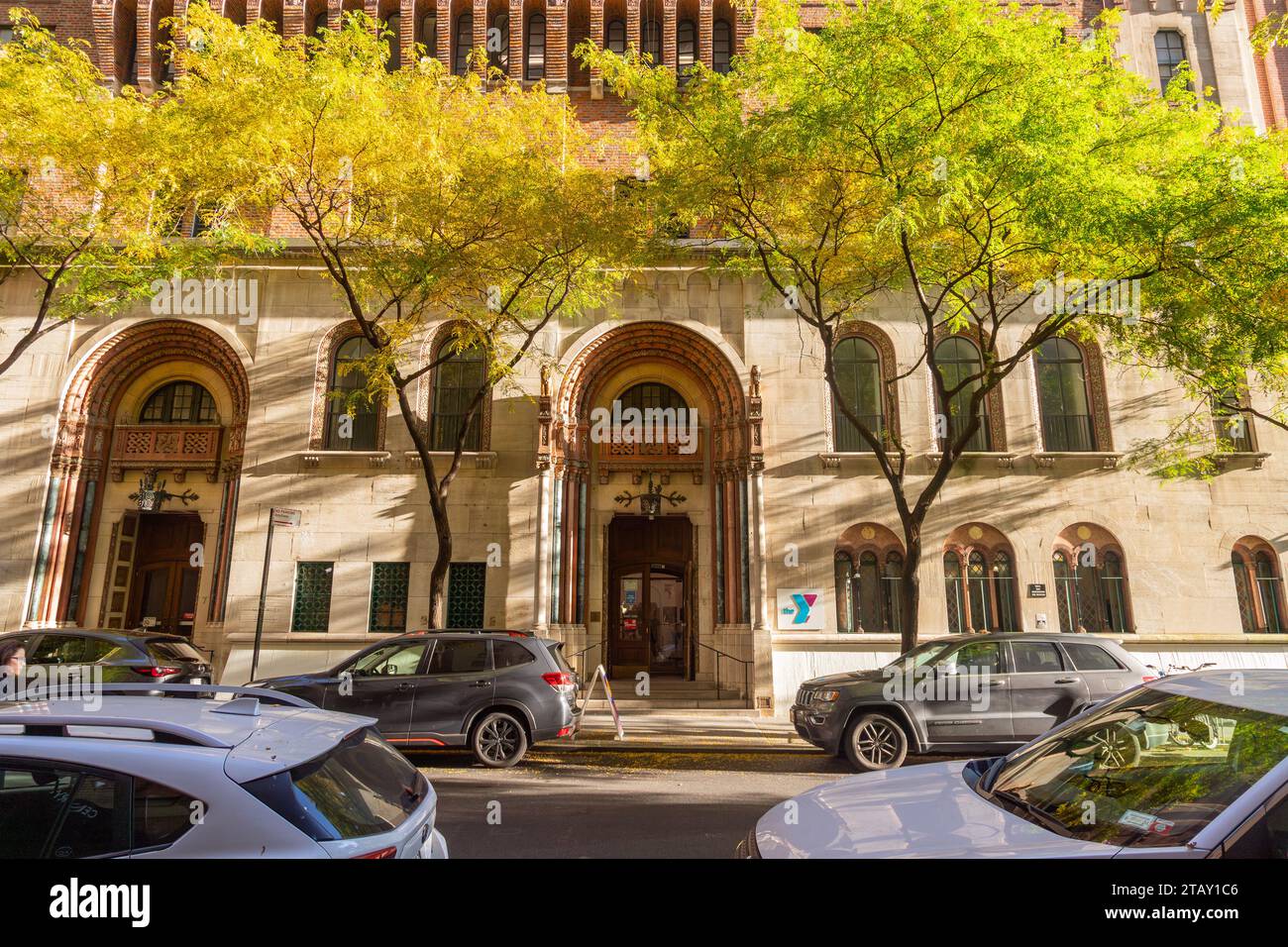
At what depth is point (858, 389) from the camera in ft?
55.8

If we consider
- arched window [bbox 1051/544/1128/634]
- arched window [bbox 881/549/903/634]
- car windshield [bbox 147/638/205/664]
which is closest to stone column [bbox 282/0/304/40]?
car windshield [bbox 147/638/205/664]

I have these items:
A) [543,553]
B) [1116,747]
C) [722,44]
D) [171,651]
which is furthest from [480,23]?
[1116,747]

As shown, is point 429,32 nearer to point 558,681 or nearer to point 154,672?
point 154,672

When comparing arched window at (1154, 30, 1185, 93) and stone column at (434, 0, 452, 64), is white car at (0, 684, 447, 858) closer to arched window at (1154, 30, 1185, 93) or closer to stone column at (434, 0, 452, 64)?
stone column at (434, 0, 452, 64)

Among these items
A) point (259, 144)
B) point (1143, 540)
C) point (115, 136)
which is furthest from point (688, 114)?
point (1143, 540)

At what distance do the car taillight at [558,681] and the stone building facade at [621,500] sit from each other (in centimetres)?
588

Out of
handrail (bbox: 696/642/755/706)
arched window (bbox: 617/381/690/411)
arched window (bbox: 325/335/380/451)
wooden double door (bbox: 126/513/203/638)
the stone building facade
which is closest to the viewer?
handrail (bbox: 696/642/755/706)

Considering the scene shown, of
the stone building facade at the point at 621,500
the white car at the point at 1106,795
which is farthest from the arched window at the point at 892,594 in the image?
the white car at the point at 1106,795

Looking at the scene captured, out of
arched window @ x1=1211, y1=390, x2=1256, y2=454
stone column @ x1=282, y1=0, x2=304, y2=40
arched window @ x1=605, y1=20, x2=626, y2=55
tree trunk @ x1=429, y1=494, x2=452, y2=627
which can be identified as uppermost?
arched window @ x1=605, y1=20, x2=626, y2=55

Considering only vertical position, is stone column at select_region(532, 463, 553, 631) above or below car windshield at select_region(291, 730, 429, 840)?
above

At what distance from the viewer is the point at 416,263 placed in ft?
38.3

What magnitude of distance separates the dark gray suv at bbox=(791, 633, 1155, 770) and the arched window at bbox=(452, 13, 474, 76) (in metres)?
18.8

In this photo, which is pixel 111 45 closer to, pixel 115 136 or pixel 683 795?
pixel 115 136

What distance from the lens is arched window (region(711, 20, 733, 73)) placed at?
1920cm
